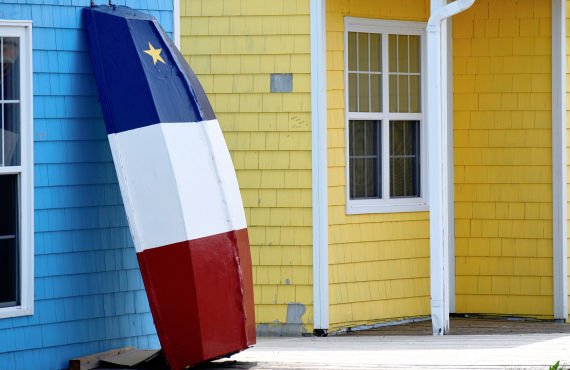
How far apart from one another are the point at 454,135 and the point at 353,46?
1.54m

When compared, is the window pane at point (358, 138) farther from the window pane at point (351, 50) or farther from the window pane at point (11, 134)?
the window pane at point (11, 134)

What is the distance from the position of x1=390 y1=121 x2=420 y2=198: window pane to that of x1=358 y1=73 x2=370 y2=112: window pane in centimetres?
35

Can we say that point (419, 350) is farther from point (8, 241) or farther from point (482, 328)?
point (8, 241)

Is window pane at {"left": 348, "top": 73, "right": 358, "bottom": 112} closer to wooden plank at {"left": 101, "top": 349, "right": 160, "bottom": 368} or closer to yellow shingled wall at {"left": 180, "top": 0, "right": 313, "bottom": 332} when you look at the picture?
yellow shingled wall at {"left": 180, "top": 0, "right": 313, "bottom": 332}

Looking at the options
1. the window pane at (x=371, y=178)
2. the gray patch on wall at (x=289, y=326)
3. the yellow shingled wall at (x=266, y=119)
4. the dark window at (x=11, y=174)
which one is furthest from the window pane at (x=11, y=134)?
the window pane at (x=371, y=178)

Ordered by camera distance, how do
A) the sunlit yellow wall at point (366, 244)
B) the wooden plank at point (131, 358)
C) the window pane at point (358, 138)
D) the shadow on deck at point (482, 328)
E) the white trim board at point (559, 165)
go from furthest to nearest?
the white trim board at point (559, 165)
the window pane at point (358, 138)
the sunlit yellow wall at point (366, 244)
the shadow on deck at point (482, 328)
the wooden plank at point (131, 358)

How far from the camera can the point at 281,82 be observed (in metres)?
8.70

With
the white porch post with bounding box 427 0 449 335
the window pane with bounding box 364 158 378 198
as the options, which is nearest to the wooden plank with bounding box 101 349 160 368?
the white porch post with bounding box 427 0 449 335

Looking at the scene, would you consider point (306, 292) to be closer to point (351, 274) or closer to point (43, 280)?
point (351, 274)

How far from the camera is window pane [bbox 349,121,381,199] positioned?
29.8 feet

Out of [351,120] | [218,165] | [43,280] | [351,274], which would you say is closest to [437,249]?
[351,274]

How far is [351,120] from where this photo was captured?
9.05 m

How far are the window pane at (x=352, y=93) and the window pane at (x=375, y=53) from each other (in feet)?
0.83

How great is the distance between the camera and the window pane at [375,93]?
30.1 feet
